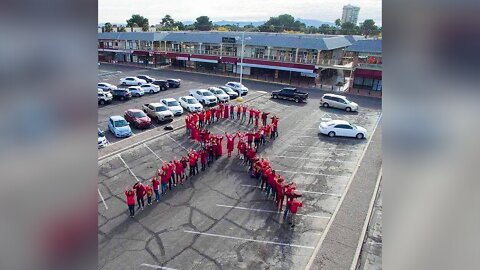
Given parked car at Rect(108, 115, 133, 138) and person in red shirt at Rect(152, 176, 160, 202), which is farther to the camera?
parked car at Rect(108, 115, 133, 138)

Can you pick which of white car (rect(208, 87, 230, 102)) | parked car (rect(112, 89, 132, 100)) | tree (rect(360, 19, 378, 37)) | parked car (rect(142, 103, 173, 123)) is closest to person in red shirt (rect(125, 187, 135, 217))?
parked car (rect(142, 103, 173, 123))

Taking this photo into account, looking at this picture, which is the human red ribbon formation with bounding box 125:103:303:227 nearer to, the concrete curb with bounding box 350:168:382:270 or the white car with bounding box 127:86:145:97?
the concrete curb with bounding box 350:168:382:270

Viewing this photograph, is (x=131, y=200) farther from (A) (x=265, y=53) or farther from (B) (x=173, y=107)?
(A) (x=265, y=53)

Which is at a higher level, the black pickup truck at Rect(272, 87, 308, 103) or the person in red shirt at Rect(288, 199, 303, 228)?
the black pickup truck at Rect(272, 87, 308, 103)

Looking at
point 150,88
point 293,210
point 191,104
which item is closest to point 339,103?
point 191,104
